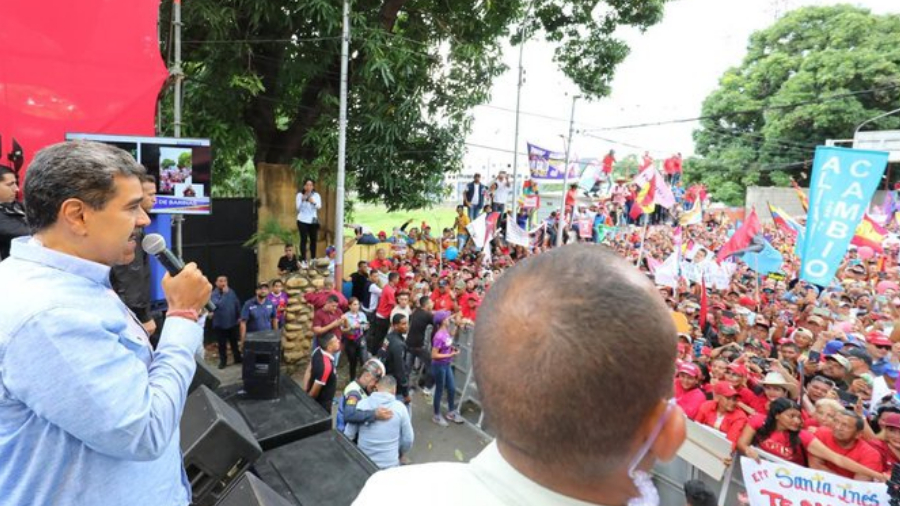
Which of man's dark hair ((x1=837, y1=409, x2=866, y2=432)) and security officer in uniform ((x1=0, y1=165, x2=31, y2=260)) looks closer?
security officer in uniform ((x1=0, y1=165, x2=31, y2=260))

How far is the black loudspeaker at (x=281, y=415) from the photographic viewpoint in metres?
4.62

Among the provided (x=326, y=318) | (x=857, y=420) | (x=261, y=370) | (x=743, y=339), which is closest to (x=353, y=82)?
(x=326, y=318)

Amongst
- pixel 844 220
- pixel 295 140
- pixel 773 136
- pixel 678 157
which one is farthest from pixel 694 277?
pixel 773 136

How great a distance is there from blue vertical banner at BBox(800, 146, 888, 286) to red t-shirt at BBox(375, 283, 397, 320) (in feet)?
21.0

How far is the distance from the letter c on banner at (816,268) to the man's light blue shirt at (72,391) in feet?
23.3

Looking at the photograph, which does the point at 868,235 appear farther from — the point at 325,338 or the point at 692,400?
the point at 325,338

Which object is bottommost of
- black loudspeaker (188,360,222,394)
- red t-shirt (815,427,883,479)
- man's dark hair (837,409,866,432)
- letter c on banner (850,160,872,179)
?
red t-shirt (815,427,883,479)

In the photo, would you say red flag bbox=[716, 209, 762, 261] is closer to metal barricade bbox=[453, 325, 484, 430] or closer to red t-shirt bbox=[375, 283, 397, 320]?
metal barricade bbox=[453, 325, 484, 430]

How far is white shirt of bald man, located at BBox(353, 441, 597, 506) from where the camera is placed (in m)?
0.78

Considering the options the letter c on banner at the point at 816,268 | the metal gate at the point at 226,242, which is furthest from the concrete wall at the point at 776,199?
the metal gate at the point at 226,242

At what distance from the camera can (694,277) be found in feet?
38.0

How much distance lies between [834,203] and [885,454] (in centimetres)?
317

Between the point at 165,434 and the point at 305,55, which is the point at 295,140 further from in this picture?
the point at 165,434

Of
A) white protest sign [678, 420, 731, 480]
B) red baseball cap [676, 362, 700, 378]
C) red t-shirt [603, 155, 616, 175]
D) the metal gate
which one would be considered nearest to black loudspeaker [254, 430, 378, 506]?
white protest sign [678, 420, 731, 480]
